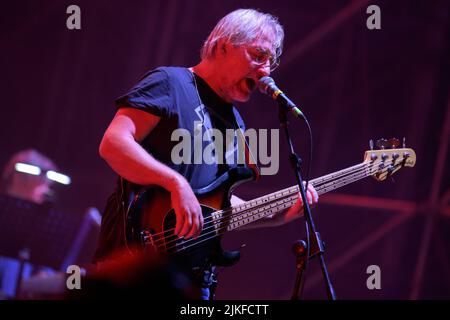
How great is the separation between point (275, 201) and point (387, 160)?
736 millimetres

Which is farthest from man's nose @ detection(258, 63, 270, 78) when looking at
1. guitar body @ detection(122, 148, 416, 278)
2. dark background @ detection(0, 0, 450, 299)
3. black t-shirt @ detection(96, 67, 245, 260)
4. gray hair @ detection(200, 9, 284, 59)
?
dark background @ detection(0, 0, 450, 299)

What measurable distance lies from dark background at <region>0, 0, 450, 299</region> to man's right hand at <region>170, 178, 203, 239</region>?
2.81 m

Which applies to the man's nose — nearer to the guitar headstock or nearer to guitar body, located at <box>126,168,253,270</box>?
guitar body, located at <box>126,168,253,270</box>

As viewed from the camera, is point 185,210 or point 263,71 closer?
point 185,210

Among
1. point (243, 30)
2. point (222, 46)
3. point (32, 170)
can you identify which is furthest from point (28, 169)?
point (243, 30)

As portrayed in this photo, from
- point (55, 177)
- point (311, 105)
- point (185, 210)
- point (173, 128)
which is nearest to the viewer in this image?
point (185, 210)

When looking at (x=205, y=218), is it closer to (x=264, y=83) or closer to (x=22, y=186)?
(x=264, y=83)

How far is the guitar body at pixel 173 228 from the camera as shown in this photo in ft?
7.52

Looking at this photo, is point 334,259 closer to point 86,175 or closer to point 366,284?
point 366,284

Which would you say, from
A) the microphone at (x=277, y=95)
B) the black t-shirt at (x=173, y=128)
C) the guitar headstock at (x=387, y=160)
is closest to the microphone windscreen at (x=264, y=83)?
the microphone at (x=277, y=95)

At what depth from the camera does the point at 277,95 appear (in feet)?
7.68

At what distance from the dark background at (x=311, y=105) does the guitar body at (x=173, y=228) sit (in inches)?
99.9

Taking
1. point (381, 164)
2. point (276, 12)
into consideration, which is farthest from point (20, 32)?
point (381, 164)

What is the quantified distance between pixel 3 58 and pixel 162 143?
10.7 feet
